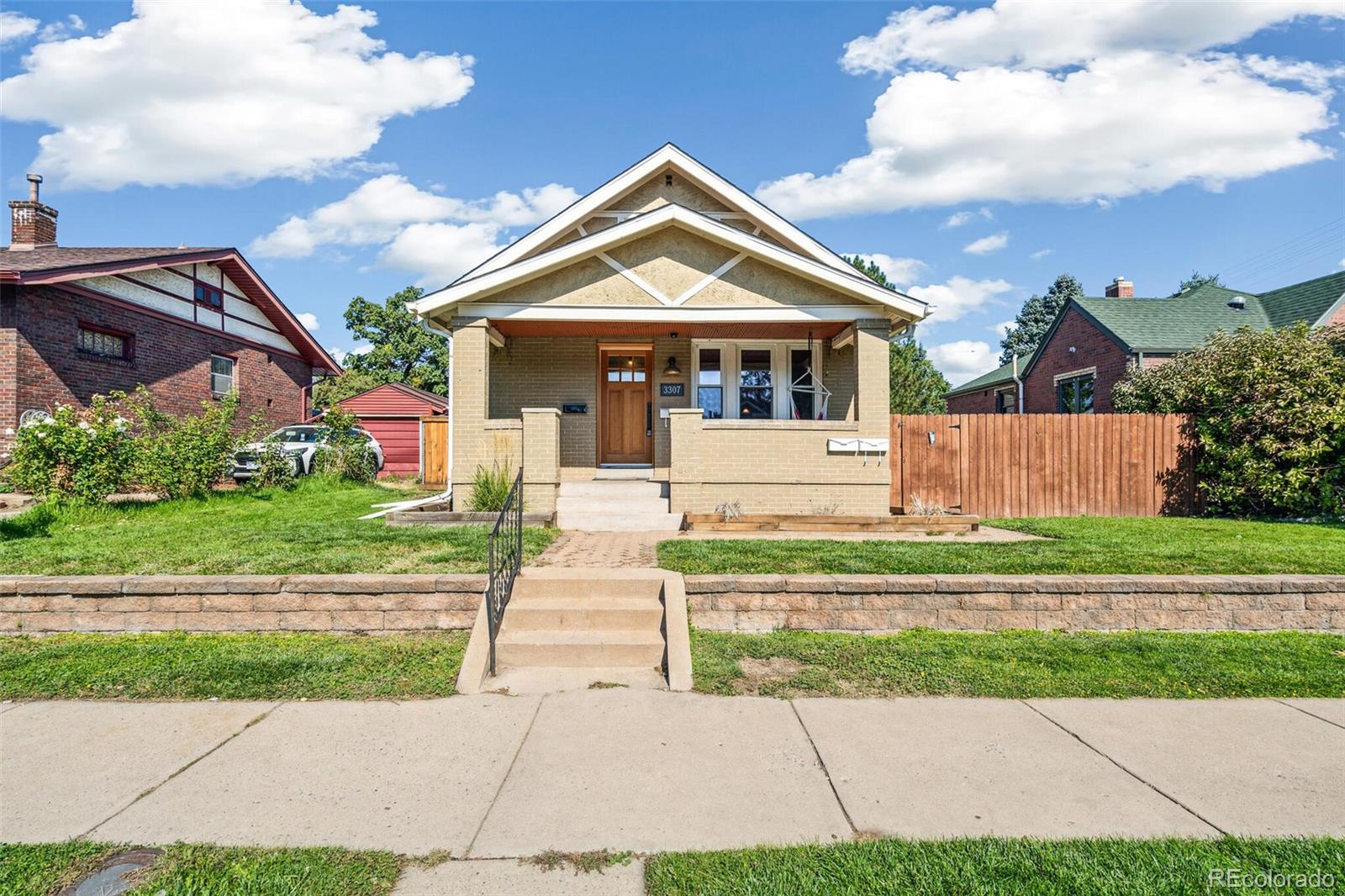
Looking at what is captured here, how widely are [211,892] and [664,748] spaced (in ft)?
6.92

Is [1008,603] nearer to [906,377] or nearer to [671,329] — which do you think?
[671,329]

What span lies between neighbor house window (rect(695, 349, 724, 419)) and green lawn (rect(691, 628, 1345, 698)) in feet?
25.1

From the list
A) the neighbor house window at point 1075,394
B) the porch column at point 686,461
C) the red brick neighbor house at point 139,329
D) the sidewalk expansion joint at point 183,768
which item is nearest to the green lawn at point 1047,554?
the porch column at point 686,461

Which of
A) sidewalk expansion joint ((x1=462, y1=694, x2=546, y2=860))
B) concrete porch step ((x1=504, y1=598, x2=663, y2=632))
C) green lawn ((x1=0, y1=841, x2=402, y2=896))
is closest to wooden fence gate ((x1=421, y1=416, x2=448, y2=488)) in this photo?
concrete porch step ((x1=504, y1=598, x2=663, y2=632))

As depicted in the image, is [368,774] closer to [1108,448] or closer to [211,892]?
[211,892]

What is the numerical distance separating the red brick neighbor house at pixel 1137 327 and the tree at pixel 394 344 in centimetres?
2768

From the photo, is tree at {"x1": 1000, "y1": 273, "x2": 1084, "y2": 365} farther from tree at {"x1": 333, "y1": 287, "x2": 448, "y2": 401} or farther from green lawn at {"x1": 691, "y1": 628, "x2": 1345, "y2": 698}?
green lawn at {"x1": 691, "y1": 628, "x2": 1345, "y2": 698}

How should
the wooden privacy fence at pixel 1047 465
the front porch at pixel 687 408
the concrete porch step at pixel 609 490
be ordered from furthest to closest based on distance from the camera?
the wooden privacy fence at pixel 1047 465
the concrete porch step at pixel 609 490
the front porch at pixel 687 408

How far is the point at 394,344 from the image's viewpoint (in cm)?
3734

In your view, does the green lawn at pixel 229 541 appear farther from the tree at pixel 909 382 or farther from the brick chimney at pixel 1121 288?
the brick chimney at pixel 1121 288

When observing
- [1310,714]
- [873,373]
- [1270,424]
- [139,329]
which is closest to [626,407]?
[873,373]

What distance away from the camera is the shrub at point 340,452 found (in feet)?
49.8

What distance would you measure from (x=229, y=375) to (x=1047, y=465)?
65.5ft

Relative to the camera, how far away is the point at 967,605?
6.01 m
